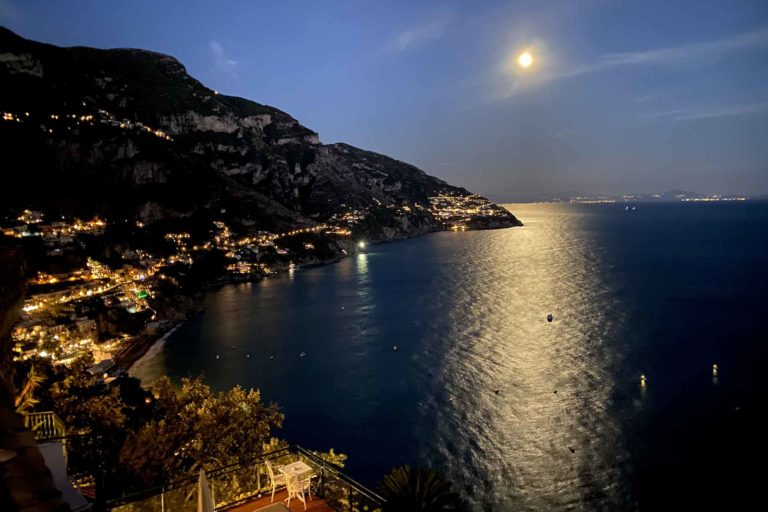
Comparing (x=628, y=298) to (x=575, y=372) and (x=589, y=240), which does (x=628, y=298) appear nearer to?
(x=575, y=372)

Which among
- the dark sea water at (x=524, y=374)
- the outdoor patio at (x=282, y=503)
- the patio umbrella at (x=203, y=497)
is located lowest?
the dark sea water at (x=524, y=374)

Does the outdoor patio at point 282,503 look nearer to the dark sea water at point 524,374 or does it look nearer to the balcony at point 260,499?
the balcony at point 260,499

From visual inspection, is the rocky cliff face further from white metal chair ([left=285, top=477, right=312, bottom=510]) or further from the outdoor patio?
white metal chair ([left=285, top=477, right=312, bottom=510])

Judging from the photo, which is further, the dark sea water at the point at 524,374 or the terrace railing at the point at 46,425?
the dark sea water at the point at 524,374

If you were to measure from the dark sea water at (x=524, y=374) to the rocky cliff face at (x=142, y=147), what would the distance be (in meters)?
42.9

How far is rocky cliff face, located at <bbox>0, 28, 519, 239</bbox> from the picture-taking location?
101000mm

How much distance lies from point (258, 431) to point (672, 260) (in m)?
123

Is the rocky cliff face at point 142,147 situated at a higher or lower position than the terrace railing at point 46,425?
higher

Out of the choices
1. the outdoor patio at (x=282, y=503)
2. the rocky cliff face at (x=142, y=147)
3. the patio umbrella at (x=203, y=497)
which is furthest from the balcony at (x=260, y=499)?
the rocky cliff face at (x=142, y=147)

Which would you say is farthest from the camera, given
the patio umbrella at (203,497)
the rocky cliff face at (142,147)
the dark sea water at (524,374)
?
the rocky cliff face at (142,147)

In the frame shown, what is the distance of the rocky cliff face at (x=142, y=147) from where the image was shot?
101 m

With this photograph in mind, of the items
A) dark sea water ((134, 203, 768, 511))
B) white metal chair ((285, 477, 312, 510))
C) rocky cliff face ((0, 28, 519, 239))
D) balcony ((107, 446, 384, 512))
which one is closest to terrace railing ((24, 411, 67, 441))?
balcony ((107, 446, 384, 512))

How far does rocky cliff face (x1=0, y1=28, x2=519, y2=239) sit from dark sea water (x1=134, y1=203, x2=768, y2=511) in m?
42.9

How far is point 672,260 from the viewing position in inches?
4336
